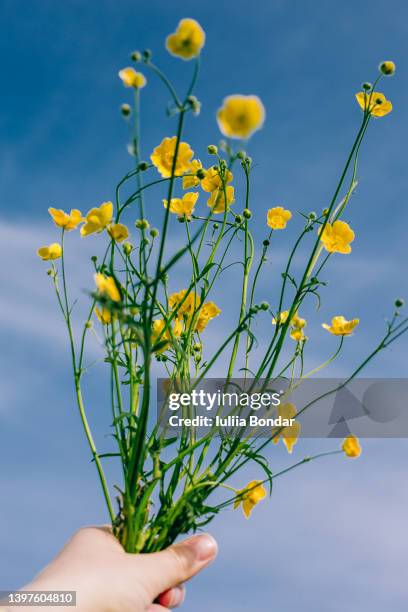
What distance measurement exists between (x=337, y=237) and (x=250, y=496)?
25.4 inches

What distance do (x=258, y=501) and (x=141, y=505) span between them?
275 millimetres

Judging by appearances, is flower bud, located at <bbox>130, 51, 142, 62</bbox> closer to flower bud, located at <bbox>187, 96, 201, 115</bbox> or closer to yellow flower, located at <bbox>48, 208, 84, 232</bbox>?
flower bud, located at <bbox>187, 96, 201, 115</bbox>

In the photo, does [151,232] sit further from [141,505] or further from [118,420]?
[141,505]

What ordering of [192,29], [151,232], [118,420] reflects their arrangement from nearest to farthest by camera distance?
[192,29]
[118,420]
[151,232]

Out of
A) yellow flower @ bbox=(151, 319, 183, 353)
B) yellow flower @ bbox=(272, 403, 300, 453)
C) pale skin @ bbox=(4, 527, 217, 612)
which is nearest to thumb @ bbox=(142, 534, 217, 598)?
pale skin @ bbox=(4, 527, 217, 612)

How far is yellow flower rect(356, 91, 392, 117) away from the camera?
5.43 ft

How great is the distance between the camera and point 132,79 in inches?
46.8

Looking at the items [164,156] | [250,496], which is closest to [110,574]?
[250,496]

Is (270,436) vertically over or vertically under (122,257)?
under

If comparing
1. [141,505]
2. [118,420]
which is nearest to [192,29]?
[118,420]

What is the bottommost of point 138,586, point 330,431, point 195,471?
point 138,586

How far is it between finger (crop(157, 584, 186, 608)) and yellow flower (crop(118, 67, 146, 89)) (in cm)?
106

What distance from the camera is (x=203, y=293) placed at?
168cm

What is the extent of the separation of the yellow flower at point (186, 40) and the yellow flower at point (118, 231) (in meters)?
0.49
